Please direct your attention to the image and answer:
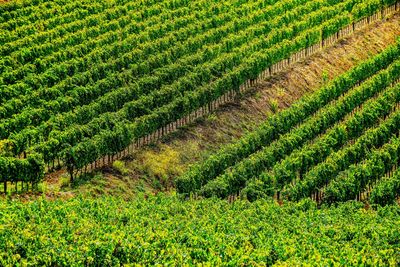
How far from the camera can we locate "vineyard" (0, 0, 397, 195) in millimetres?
52219

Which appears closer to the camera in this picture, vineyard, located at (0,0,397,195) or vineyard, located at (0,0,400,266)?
vineyard, located at (0,0,400,266)

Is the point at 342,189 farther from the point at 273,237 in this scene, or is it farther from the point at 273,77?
the point at 273,77

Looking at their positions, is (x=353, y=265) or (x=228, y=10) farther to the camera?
(x=228, y=10)

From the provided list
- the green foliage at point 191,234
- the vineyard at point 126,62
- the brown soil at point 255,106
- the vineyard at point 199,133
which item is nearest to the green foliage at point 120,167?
the vineyard at point 199,133

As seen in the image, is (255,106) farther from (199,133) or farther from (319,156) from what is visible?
(319,156)

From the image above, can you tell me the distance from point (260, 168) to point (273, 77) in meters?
16.8

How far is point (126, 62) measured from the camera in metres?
64.1

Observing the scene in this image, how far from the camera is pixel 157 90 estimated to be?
198 ft

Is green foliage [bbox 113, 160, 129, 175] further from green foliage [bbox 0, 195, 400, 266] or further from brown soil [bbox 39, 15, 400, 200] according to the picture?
green foliage [bbox 0, 195, 400, 266]

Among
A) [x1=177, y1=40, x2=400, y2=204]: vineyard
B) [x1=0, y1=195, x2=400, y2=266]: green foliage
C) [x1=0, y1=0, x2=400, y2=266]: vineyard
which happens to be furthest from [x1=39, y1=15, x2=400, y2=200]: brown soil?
[x1=0, y1=195, x2=400, y2=266]: green foliage

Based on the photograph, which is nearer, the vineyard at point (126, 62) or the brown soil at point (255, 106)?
the vineyard at point (126, 62)

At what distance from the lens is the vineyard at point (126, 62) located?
171 ft

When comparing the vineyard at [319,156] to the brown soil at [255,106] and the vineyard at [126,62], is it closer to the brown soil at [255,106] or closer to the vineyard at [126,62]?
the vineyard at [126,62]

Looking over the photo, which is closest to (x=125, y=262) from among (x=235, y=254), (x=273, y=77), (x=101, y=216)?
(x=235, y=254)
